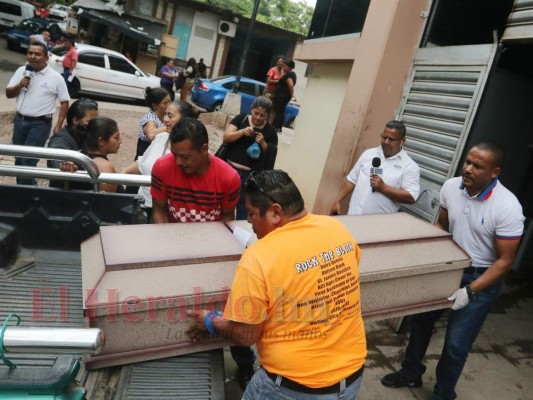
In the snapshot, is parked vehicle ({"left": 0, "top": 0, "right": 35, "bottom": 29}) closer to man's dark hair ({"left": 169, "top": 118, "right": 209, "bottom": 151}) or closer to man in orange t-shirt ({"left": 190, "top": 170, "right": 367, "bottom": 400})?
man's dark hair ({"left": 169, "top": 118, "right": 209, "bottom": 151})

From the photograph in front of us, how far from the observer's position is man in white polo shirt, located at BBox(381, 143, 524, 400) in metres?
2.34

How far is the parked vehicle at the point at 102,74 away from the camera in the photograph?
11.1 m

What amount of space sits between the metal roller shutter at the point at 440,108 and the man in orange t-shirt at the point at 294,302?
7.43 ft

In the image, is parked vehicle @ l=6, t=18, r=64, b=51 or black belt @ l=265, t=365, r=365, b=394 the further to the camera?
parked vehicle @ l=6, t=18, r=64, b=51

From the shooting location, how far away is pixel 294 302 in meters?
1.47

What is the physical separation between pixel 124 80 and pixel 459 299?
11645 millimetres

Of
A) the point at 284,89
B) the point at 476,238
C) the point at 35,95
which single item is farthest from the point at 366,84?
the point at 284,89

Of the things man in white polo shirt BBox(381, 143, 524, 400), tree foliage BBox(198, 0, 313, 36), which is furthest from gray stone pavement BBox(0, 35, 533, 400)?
tree foliage BBox(198, 0, 313, 36)

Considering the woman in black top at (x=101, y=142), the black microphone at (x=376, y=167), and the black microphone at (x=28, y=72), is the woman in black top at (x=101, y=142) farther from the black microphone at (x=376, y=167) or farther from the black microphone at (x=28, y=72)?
the black microphone at (x=28, y=72)

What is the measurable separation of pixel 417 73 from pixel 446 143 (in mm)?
922

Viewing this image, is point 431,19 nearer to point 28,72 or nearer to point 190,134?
point 190,134

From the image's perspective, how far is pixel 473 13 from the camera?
164 inches

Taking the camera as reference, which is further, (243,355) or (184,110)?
(184,110)

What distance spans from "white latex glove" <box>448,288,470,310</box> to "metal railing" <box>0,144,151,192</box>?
2.12 metres
